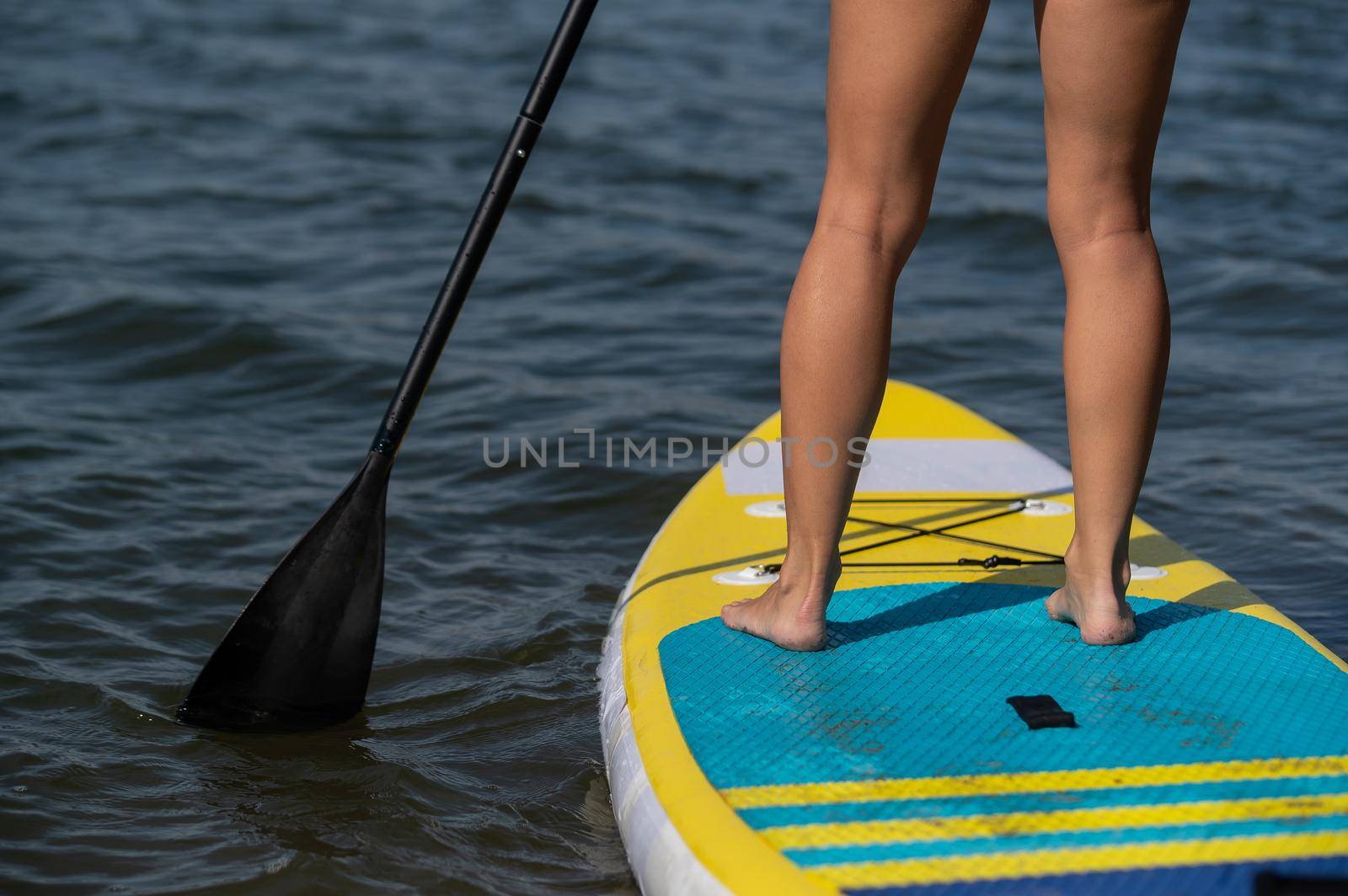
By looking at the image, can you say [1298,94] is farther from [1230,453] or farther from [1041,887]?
[1041,887]

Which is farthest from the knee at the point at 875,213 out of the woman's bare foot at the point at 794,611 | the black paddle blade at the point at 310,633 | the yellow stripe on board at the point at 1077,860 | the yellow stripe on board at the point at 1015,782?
the black paddle blade at the point at 310,633

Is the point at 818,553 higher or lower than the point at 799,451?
lower

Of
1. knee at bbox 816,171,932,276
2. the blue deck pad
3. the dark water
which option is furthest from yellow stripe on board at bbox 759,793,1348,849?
knee at bbox 816,171,932,276

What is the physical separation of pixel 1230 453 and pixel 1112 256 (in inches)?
90.8

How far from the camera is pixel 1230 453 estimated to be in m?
4.07

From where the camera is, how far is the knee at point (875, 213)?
196 cm

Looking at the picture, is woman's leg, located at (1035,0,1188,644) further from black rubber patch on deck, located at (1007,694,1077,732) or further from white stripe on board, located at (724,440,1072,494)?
white stripe on board, located at (724,440,1072,494)

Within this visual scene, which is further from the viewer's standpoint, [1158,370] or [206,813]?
[206,813]

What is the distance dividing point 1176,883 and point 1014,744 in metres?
0.33

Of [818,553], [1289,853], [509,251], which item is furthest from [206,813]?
[509,251]

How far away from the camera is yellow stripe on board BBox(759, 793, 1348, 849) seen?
5.64 feet

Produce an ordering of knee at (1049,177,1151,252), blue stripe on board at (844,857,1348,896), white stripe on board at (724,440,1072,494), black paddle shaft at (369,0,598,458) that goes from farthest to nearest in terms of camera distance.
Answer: white stripe on board at (724,440,1072,494) → black paddle shaft at (369,0,598,458) → knee at (1049,177,1151,252) → blue stripe on board at (844,857,1348,896)

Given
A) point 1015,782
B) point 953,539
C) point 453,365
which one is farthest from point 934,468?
point 453,365

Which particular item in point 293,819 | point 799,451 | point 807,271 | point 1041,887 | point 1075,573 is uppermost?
point 807,271
